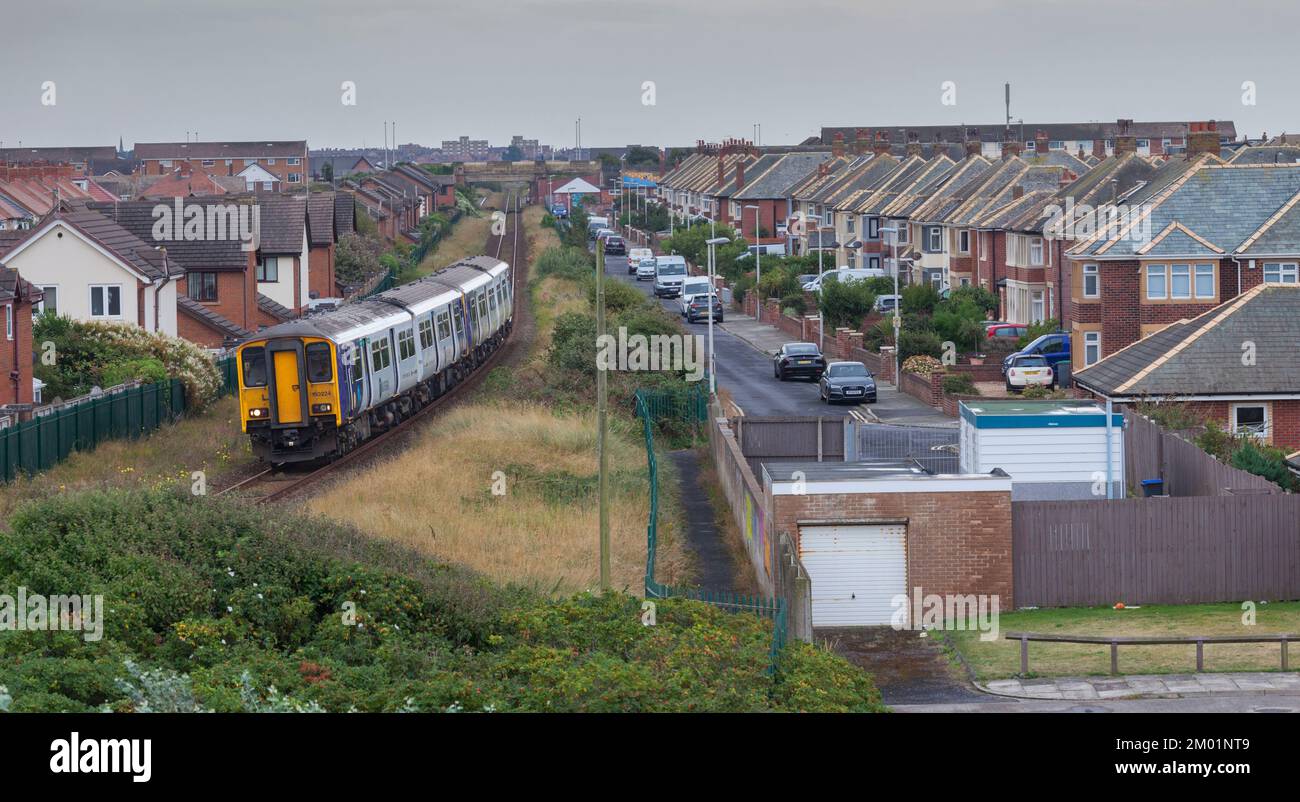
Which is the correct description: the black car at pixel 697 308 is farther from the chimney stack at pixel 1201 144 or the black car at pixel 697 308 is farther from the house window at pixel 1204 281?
the house window at pixel 1204 281

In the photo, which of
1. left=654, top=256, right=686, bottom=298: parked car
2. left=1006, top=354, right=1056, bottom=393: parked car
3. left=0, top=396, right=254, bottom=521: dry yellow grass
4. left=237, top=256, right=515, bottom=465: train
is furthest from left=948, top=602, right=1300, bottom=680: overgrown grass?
left=654, top=256, right=686, bottom=298: parked car

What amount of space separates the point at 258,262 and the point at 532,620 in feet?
151

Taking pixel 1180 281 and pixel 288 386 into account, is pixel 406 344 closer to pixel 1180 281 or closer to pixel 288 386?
pixel 288 386

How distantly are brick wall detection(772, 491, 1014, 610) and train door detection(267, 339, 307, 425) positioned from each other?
11.8 m

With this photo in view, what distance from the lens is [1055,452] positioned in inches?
1050

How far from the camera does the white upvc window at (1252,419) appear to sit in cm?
3247

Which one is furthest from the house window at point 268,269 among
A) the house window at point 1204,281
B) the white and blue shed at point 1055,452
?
the white and blue shed at point 1055,452

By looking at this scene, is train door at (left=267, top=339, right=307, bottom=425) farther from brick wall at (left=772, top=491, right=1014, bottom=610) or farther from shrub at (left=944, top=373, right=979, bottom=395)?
shrub at (left=944, top=373, right=979, bottom=395)

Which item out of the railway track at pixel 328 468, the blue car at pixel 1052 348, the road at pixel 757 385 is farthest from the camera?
the blue car at pixel 1052 348

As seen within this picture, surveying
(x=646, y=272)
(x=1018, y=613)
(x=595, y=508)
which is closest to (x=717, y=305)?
(x=646, y=272)

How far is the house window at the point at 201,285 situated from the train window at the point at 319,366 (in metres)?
24.0

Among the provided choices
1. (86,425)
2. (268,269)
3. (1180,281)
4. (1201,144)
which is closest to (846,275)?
(1201,144)
